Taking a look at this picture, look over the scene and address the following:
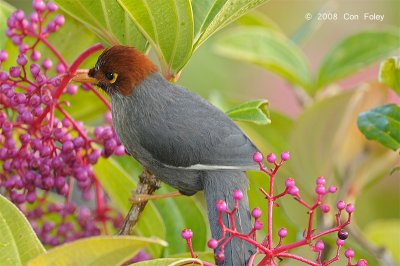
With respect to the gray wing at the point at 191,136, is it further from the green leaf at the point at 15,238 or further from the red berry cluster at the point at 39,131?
the green leaf at the point at 15,238

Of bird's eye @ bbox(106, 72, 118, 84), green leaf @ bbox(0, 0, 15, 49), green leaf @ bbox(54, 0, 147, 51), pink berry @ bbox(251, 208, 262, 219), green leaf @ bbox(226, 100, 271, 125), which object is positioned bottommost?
pink berry @ bbox(251, 208, 262, 219)

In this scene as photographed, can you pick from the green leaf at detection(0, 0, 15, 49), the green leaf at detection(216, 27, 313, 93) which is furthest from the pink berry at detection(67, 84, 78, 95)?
the green leaf at detection(216, 27, 313, 93)

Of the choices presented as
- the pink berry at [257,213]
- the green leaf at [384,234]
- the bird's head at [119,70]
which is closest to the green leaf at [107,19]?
the bird's head at [119,70]

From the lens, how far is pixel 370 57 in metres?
3.32

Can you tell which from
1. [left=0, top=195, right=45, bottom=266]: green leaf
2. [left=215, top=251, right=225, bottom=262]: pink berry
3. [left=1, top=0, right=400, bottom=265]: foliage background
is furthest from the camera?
[left=1, top=0, right=400, bottom=265]: foliage background

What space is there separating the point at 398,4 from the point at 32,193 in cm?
399

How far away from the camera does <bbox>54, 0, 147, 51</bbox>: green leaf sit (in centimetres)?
238

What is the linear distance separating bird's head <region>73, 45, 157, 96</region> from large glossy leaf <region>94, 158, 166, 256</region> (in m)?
0.31

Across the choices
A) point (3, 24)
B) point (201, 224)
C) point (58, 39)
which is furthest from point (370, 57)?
point (3, 24)

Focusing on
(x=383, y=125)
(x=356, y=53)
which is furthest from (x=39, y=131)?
(x=356, y=53)

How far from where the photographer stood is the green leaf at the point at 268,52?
3.28 metres

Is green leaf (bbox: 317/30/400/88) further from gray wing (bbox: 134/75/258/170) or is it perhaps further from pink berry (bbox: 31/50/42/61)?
pink berry (bbox: 31/50/42/61)

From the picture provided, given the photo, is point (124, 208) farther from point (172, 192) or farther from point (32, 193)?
point (32, 193)

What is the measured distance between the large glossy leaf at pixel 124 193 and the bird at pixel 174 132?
21cm
